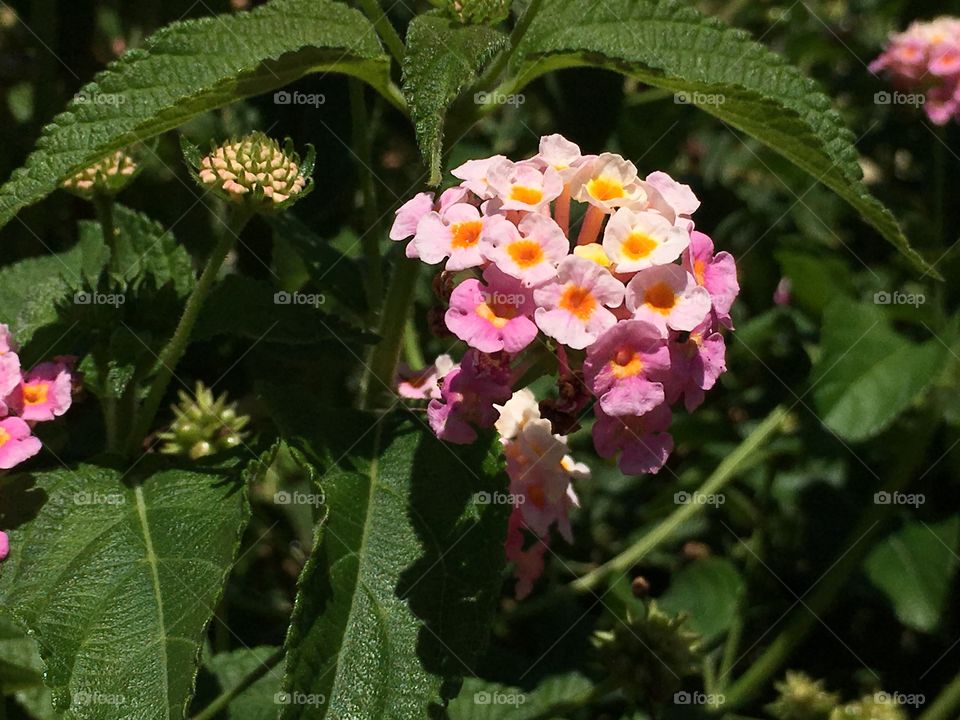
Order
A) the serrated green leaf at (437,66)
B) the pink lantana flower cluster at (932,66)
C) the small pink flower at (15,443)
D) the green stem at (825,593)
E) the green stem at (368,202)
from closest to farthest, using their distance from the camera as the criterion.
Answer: the serrated green leaf at (437,66) < the small pink flower at (15,443) < the green stem at (368,202) < the green stem at (825,593) < the pink lantana flower cluster at (932,66)

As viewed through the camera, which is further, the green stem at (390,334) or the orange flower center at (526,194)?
the green stem at (390,334)

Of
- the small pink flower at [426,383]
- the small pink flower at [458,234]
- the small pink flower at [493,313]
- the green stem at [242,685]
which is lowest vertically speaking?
the green stem at [242,685]

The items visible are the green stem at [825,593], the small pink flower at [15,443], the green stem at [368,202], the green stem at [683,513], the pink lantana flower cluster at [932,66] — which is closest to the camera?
the small pink flower at [15,443]

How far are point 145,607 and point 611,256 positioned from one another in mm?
576

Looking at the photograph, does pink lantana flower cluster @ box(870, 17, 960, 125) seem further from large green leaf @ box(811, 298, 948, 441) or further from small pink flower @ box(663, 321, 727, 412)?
small pink flower @ box(663, 321, 727, 412)

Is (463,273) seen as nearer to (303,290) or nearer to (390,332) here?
(390,332)

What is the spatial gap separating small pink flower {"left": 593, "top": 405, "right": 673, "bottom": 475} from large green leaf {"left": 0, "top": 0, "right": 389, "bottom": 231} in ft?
1.54

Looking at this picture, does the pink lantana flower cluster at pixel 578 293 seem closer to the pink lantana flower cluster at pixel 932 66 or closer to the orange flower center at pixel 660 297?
the orange flower center at pixel 660 297

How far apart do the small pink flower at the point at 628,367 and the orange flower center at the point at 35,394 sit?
61 centimetres

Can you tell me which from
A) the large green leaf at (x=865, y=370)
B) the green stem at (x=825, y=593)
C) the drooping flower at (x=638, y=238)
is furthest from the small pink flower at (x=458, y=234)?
the green stem at (x=825, y=593)

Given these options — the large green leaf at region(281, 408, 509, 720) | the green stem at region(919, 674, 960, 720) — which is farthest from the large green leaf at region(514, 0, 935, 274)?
the green stem at region(919, 674, 960, 720)

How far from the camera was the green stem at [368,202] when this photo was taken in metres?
1.36

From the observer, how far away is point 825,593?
1844 mm

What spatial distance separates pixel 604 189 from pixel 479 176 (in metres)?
0.13
